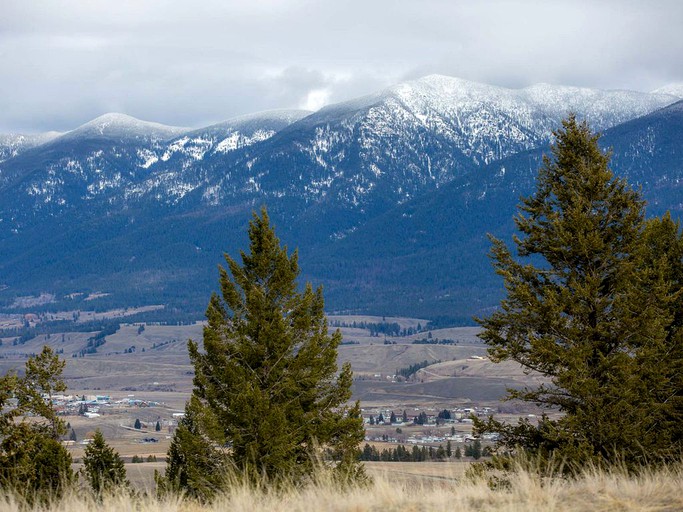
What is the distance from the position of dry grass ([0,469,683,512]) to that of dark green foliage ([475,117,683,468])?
23.9ft

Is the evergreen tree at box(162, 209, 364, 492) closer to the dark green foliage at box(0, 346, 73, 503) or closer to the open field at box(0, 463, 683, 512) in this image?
the dark green foliage at box(0, 346, 73, 503)

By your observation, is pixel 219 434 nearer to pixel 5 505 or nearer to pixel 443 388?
pixel 5 505

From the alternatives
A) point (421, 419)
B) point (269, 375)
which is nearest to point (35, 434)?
point (269, 375)

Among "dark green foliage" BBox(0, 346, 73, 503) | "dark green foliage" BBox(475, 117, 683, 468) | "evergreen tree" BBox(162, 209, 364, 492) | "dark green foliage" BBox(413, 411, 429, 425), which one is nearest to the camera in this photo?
"dark green foliage" BBox(475, 117, 683, 468)

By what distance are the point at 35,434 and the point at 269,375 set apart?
715 centimetres

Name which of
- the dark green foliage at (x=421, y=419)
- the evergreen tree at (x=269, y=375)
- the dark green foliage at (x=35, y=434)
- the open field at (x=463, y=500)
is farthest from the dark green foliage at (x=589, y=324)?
the dark green foliage at (x=421, y=419)

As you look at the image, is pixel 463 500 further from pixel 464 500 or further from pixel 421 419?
pixel 421 419

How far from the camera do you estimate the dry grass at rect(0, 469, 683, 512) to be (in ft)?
38.1

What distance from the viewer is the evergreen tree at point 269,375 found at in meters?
25.2

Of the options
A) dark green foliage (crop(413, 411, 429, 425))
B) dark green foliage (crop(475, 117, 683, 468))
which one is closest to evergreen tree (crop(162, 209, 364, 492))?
dark green foliage (crop(475, 117, 683, 468))

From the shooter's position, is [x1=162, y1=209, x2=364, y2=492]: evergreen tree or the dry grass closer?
the dry grass

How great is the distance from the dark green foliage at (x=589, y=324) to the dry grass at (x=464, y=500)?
7276mm

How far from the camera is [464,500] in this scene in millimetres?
12188

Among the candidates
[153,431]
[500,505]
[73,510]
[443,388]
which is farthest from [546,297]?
[443,388]
